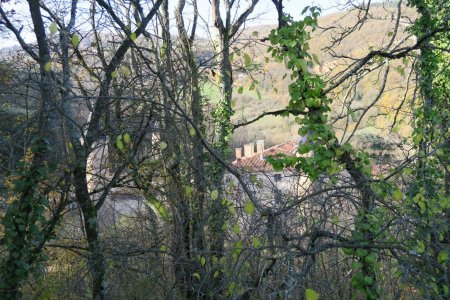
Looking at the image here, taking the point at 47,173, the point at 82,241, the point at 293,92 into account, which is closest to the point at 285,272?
the point at 293,92

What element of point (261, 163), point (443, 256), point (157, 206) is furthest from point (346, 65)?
point (443, 256)

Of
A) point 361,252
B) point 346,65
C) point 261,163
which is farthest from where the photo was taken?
point 261,163

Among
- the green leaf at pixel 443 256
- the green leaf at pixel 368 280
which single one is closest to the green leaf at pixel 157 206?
the green leaf at pixel 368 280

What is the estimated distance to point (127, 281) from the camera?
6.82m

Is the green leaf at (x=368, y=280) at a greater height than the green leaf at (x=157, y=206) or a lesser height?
lesser

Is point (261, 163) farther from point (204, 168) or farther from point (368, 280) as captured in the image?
point (368, 280)

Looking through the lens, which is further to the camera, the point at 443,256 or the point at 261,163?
the point at 261,163

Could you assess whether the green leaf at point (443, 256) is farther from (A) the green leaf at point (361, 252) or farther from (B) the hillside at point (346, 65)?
(B) the hillside at point (346, 65)

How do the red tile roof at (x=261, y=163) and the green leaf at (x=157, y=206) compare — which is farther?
the green leaf at (x=157, y=206)

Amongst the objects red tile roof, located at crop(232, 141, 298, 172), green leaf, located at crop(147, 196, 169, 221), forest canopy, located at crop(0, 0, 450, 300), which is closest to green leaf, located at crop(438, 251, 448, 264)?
forest canopy, located at crop(0, 0, 450, 300)

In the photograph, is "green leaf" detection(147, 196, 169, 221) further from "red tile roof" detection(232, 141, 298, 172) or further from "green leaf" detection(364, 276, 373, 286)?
"green leaf" detection(364, 276, 373, 286)

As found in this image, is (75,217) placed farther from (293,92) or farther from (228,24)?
(228,24)

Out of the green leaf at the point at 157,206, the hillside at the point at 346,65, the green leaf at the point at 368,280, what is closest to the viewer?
the green leaf at the point at 368,280

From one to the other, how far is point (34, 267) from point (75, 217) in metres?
1.89
